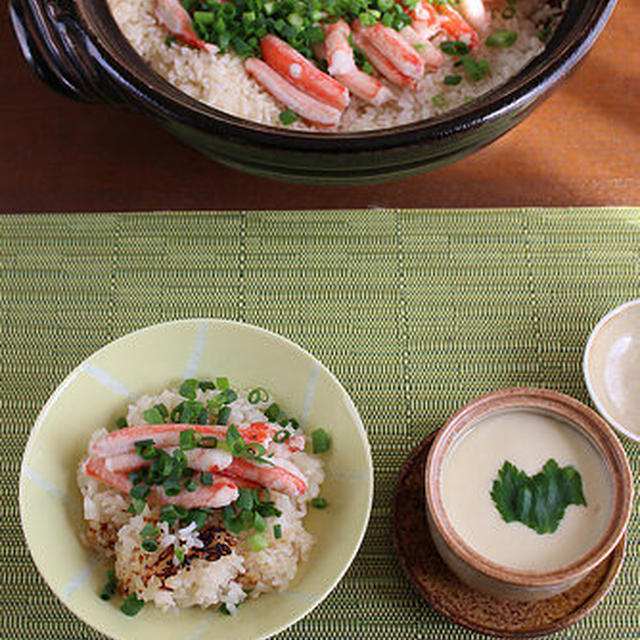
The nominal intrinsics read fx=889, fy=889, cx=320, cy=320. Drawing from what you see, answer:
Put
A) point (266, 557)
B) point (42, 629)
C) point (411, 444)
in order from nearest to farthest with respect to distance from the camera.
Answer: point (266, 557) < point (42, 629) < point (411, 444)

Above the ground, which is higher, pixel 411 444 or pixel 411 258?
pixel 411 258

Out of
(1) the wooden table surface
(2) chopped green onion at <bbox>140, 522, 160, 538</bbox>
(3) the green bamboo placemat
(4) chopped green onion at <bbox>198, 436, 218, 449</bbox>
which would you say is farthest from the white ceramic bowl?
(2) chopped green onion at <bbox>140, 522, 160, 538</bbox>

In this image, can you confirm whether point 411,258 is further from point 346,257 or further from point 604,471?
point 604,471

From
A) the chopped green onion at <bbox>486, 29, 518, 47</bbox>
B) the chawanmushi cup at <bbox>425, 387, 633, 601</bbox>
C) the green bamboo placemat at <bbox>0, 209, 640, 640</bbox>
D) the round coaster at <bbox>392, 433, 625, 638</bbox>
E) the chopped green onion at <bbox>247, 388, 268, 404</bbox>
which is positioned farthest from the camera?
the chopped green onion at <bbox>486, 29, 518, 47</bbox>

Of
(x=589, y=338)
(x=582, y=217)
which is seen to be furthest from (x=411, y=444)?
(x=582, y=217)

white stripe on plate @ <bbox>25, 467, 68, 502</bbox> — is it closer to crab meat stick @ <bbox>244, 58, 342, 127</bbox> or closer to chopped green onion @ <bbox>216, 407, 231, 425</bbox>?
chopped green onion @ <bbox>216, 407, 231, 425</bbox>

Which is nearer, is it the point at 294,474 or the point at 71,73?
the point at 294,474
